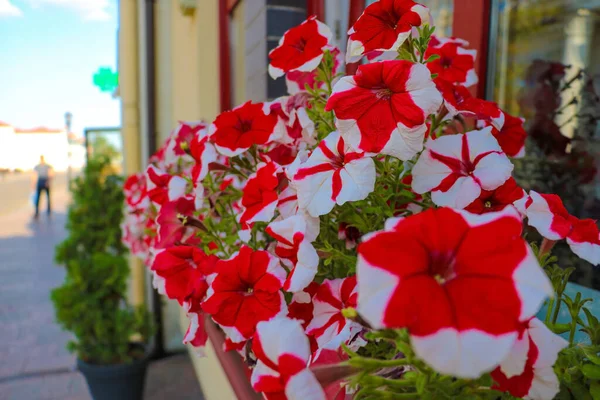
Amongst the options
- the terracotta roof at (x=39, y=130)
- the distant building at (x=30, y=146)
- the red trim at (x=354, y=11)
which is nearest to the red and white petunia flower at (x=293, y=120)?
the red trim at (x=354, y=11)

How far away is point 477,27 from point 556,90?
0.26 m

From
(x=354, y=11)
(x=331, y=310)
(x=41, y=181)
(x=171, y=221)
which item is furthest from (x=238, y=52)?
(x=41, y=181)

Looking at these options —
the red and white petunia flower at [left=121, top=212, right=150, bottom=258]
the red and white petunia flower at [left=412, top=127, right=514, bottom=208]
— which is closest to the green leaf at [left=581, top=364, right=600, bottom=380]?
the red and white petunia flower at [left=412, top=127, right=514, bottom=208]

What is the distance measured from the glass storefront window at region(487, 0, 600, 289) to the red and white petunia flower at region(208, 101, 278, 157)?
692 millimetres

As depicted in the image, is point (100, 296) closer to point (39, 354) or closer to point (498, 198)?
point (39, 354)

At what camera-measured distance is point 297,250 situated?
690 millimetres

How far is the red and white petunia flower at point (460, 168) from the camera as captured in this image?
64cm

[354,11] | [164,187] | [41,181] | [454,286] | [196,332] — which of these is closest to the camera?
[454,286]

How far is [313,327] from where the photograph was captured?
696 millimetres

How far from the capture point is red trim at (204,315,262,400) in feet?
3.99

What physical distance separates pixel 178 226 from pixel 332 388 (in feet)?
2.15

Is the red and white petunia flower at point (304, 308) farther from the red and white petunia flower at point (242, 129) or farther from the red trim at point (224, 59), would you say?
the red trim at point (224, 59)

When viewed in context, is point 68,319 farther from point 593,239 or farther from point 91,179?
point 593,239

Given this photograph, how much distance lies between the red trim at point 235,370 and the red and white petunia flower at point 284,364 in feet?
1.78
